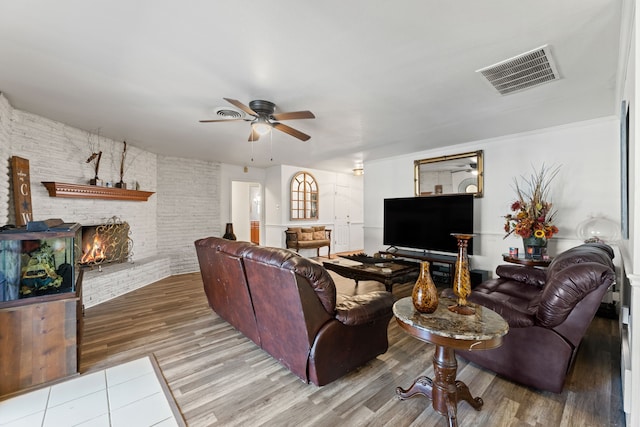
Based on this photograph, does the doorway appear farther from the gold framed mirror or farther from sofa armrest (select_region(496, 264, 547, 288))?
sofa armrest (select_region(496, 264, 547, 288))

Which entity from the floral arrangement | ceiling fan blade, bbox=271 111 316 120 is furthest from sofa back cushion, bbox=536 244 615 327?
ceiling fan blade, bbox=271 111 316 120

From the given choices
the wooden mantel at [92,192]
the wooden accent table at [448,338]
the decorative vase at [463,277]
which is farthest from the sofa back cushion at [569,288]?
the wooden mantel at [92,192]

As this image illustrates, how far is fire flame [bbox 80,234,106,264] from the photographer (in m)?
4.12

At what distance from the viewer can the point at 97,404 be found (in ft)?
5.93

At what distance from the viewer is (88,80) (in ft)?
7.96

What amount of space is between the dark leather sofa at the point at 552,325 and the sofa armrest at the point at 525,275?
0.82m

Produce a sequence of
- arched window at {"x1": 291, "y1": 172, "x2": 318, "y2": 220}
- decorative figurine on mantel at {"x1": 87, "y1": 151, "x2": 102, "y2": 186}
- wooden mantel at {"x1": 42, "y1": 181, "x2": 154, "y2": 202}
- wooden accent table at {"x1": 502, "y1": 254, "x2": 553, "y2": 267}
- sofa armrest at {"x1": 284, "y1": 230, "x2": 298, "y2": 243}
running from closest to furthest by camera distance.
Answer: wooden accent table at {"x1": 502, "y1": 254, "x2": 553, "y2": 267} → wooden mantel at {"x1": 42, "y1": 181, "x2": 154, "y2": 202} → decorative figurine on mantel at {"x1": 87, "y1": 151, "x2": 102, "y2": 186} → sofa armrest at {"x1": 284, "y1": 230, "x2": 298, "y2": 243} → arched window at {"x1": 291, "y1": 172, "x2": 318, "y2": 220}

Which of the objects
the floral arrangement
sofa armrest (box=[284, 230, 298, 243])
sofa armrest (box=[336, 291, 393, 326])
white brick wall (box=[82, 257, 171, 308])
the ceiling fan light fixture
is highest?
the ceiling fan light fixture

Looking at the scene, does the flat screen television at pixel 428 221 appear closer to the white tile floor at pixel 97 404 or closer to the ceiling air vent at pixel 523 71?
the ceiling air vent at pixel 523 71

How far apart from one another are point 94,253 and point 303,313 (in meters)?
4.21

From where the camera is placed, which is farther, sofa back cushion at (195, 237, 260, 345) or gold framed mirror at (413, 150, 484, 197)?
gold framed mirror at (413, 150, 484, 197)

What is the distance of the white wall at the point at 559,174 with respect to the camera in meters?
3.44

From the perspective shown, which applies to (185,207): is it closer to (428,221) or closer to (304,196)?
(304,196)

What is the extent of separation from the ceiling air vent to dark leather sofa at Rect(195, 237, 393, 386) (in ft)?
6.94
